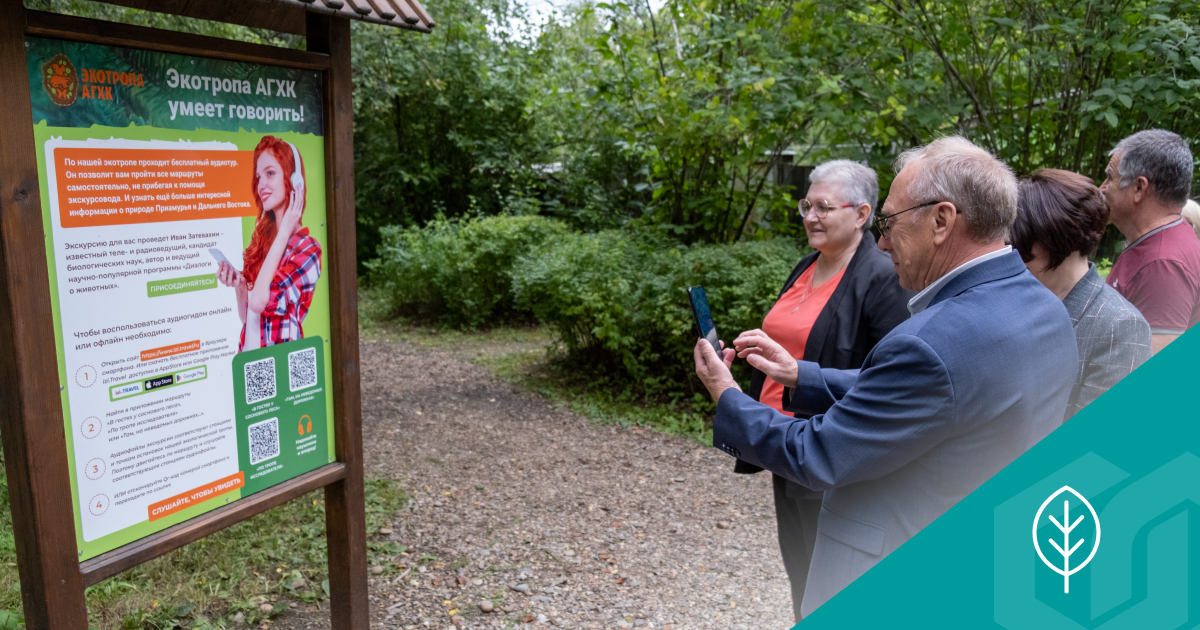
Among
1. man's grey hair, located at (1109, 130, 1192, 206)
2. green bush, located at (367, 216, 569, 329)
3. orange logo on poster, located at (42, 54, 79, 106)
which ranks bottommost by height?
green bush, located at (367, 216, 569, 329)

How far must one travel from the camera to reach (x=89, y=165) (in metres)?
2.07

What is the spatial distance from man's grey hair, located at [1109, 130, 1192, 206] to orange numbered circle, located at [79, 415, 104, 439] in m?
3.51

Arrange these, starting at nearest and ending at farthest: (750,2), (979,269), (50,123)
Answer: (979,269)
(50,123)
(750,2)

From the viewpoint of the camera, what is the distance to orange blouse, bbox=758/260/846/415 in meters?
2.99

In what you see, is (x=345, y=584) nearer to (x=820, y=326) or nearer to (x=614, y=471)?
(x=820, y=326)

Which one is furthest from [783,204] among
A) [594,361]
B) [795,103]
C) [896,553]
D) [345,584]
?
[896,553]

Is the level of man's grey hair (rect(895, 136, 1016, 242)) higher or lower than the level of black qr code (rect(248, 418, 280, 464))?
higher

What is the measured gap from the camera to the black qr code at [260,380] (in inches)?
102

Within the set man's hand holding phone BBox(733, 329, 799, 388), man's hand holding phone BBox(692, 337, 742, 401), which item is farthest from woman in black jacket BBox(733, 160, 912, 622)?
man's hand holding phone BBox(692, 337, 742, 401)

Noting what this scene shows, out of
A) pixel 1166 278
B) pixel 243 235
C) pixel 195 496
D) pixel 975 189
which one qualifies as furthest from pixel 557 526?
pixel 975 189

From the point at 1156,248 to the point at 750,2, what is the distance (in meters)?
5.18

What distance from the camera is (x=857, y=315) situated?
2865 millimetres

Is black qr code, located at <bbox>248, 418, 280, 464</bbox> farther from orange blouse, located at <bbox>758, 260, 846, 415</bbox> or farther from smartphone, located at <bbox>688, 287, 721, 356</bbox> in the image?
orange blouse, located at <bbox>758, 260, 846, 415</bbox>

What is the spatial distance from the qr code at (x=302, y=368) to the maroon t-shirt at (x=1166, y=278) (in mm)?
2869
